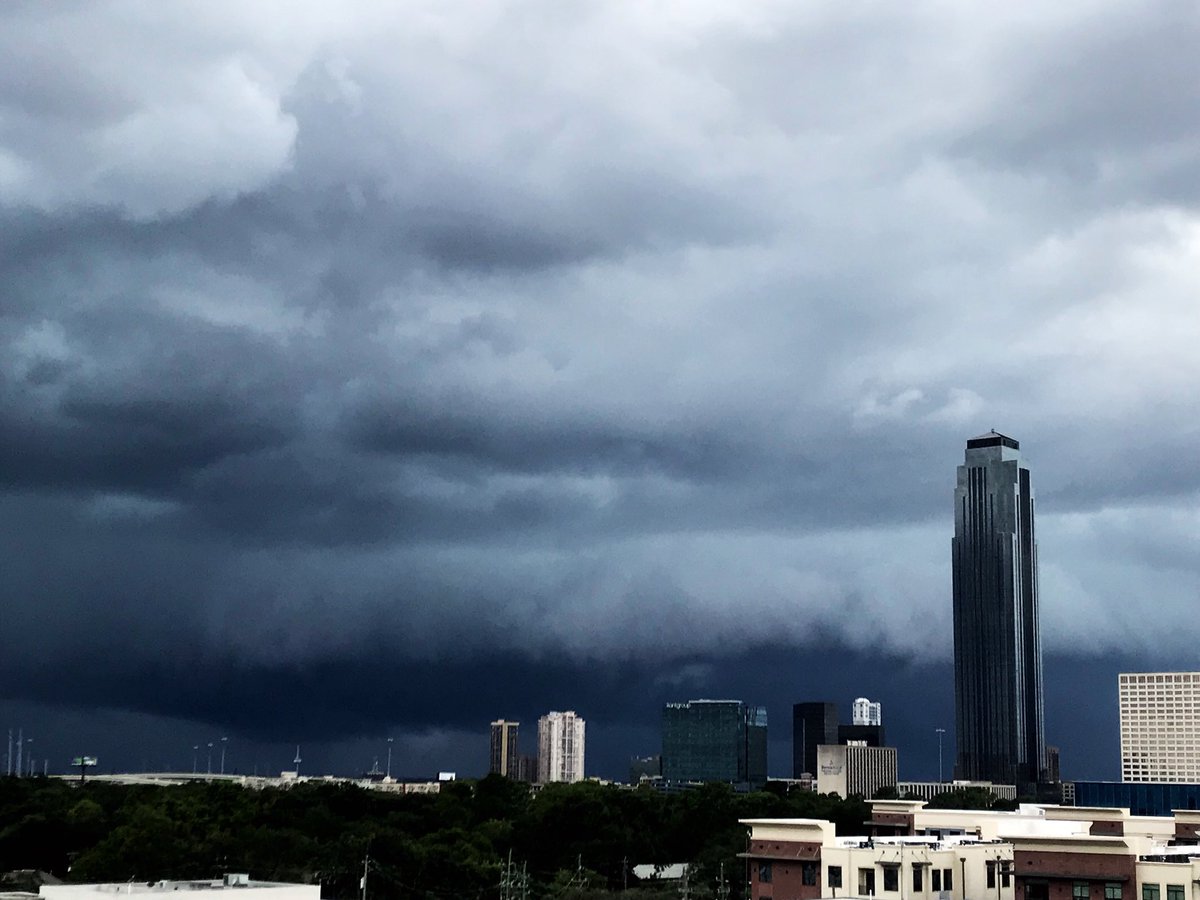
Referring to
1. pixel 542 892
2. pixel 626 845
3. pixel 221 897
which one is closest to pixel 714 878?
pixel 542 892

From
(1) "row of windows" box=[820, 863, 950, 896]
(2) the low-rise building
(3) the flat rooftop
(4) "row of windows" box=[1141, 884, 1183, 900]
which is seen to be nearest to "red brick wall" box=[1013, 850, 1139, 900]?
(2) the low-rise building

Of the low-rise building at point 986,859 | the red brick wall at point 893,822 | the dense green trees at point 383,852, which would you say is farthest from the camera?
the dense green trees at point 383,852

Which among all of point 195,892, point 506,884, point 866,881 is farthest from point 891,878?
point 506,884

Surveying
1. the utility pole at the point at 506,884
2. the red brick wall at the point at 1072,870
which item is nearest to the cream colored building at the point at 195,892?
the red brick wall at the point at 1072,870

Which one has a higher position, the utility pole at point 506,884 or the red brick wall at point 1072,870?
the red brick wall at point 1072,870

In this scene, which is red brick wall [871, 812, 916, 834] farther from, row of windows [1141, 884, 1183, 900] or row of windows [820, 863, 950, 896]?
row of windows [1141, 884, 1183, 900]

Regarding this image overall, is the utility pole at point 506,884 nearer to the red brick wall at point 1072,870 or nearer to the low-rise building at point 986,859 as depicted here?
the low-rise building at point 986,859

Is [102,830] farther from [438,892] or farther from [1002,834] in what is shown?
[1002,834]
